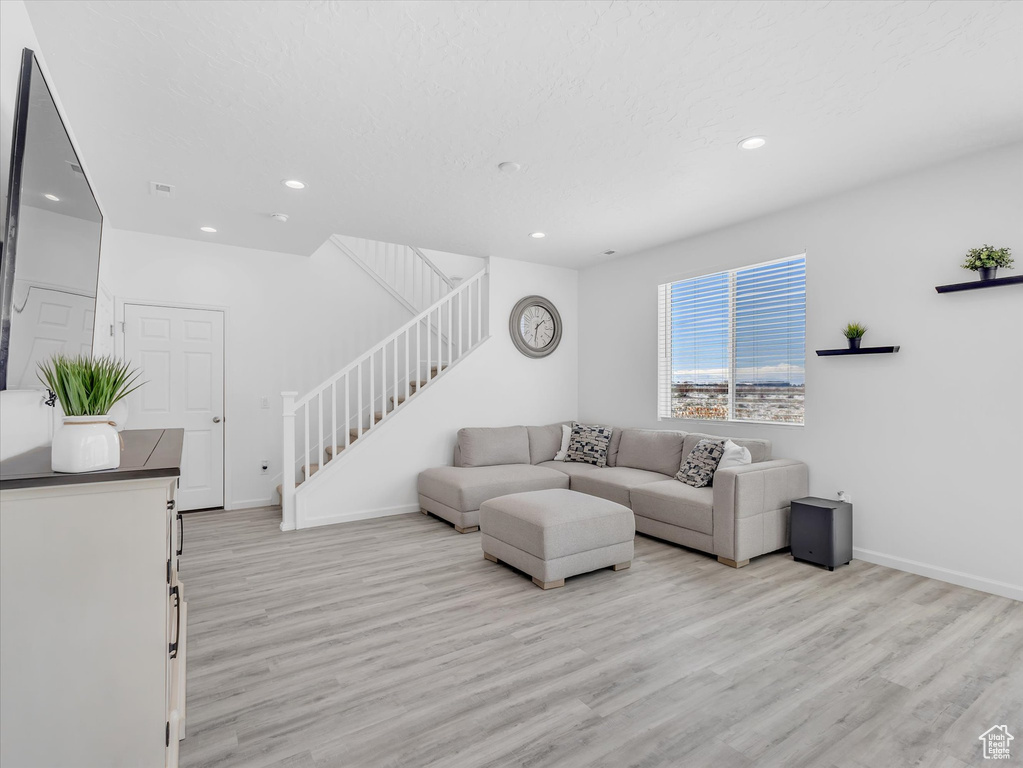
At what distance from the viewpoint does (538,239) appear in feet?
16.5

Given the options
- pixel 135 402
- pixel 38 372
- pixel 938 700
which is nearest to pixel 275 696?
pixel 38 372

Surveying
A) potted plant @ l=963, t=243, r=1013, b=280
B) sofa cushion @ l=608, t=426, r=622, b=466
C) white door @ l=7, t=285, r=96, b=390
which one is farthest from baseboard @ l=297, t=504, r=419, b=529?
potted plant @ l=963, t=243, r=1013, b=280

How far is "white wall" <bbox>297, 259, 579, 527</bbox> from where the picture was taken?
480 cm

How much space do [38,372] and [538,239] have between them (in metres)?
4.03

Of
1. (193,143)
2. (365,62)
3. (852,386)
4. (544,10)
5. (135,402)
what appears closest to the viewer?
(544,10)

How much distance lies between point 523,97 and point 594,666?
2.73m

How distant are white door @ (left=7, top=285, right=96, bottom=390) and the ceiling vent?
1.64 metres

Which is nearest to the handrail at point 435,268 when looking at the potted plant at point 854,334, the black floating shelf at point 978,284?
the potted plant at point 854,334

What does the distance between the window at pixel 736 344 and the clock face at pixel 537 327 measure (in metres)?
1.41

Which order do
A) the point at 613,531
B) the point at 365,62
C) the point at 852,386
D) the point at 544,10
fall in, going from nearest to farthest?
the point at 544,10 → the point at 365,62 → the point at 613,531 → the point at 852,386

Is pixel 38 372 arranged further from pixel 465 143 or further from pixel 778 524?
pixel 778 524

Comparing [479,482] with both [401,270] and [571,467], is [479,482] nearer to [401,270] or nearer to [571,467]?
[571,467]

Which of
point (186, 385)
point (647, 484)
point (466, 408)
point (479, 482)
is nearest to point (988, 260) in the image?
point (647, 484)

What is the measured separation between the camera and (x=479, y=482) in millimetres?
4551
